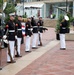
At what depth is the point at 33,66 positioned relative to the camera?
38.5 feet

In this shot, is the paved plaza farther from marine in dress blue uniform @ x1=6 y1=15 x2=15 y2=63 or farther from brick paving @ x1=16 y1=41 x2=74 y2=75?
marine in dress blue uniform @ x1=6 y1=15 x2=15 y2=63

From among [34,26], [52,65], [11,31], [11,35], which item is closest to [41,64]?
[52,65]

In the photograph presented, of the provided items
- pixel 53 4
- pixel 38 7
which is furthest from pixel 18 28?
pixel 53 4

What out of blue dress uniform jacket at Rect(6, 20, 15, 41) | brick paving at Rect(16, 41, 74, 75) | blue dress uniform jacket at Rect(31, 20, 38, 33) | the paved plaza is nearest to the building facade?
blue dress uniform jacket at Rect(31, 20, 38, 33)

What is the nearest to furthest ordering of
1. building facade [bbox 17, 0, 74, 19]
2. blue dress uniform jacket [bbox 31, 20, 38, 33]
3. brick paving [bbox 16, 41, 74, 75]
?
brick paving [bbox 16, 41, 74, 75] < blue dress uniform jacket [bbox 31, 20, 38, 33] < building facade [bbox 17, 0, 74, 19]

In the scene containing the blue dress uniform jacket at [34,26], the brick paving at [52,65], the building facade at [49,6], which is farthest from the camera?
the building facade at [49,6]

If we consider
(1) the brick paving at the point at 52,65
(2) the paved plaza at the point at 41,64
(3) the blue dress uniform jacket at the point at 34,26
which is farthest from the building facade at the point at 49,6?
(1) the brick paving at the point at 52,65

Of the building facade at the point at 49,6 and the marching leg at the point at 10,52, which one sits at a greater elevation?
the building facade at the point at 49,6

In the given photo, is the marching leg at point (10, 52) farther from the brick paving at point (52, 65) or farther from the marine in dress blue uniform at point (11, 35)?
the brick paving at point (52, 65)

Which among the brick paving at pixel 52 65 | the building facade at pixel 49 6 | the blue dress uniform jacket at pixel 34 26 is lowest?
the brick paving at pixel 52 65

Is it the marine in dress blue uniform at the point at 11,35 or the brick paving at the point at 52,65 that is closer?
the brick paving at the point at 52,65

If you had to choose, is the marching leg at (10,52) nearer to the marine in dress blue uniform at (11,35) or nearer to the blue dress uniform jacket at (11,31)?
the marine in dress blue uniform at (11,35)

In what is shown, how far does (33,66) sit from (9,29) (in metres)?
1.82

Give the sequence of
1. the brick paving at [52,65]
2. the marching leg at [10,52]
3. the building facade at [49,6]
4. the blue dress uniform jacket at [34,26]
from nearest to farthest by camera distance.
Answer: the brick paving at [52,65] < the marching leg at [10,52] < the blue dress uniform jacket at [34,26] < the building facade at [49,6]
